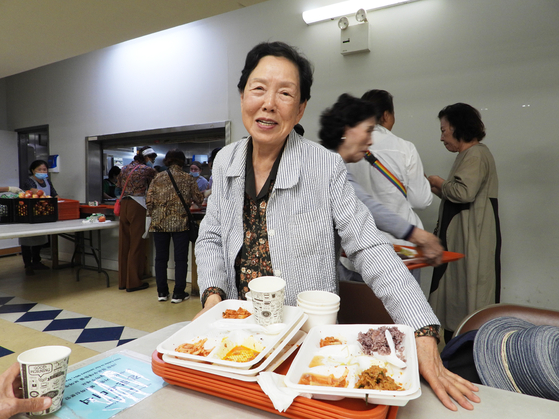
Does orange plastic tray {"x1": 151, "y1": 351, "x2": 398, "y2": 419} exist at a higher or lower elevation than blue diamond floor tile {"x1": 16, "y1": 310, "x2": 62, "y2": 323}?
higher

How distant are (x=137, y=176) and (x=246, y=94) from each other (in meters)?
3.24

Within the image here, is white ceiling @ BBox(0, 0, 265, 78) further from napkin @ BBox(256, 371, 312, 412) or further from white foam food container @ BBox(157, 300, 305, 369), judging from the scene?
napkin @ BBox(256, 371, 312, 412)

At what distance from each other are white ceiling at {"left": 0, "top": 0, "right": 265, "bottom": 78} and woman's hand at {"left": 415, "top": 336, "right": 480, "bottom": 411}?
8.10 ft

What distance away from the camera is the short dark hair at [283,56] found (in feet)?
3.91

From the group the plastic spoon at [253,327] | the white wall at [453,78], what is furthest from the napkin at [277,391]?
the white wall at [453,78]

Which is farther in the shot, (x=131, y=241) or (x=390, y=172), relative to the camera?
(x=131, y=241)

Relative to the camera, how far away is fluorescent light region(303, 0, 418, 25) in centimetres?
311

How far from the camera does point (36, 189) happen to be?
476 centimetres

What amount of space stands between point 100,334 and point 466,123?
3350 millimetres

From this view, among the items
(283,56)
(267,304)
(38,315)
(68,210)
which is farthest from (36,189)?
(267,304)

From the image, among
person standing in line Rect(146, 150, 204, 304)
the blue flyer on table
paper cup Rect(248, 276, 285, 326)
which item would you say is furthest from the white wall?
the blue flyer on table

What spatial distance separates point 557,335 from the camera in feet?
2.93

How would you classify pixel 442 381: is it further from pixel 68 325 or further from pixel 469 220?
pixel 68 325

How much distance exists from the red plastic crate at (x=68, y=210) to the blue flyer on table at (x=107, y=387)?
433cm
